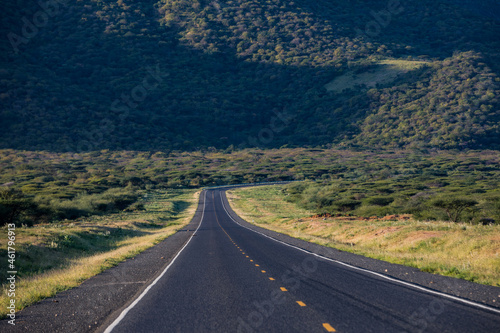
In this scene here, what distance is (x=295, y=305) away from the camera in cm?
778

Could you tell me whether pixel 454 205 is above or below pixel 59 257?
below

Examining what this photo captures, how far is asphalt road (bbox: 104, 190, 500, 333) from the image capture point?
646 cm

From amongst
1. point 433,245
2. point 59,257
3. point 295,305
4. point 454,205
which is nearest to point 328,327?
point 295,305

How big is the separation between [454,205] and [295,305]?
29.1m

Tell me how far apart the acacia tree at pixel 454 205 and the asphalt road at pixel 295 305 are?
23.4 metres

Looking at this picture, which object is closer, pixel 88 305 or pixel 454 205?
pixel 88 305

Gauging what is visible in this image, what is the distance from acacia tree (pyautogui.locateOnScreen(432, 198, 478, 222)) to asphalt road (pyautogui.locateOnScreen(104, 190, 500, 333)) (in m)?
23.4

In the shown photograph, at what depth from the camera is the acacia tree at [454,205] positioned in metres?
30.6

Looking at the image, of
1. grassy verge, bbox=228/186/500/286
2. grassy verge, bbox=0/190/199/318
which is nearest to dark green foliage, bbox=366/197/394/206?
grassy verge, bbox=228/186/500/286

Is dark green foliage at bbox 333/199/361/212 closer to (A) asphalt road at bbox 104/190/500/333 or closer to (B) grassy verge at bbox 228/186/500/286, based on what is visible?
(B) grassy verge at bbox 228/186/500/286

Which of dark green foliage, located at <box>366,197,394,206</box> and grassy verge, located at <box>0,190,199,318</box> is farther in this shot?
dark green foliage, located at <box>366,197,394,206</box>

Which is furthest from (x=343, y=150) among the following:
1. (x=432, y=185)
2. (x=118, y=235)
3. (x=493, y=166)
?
(x=118, y=235)

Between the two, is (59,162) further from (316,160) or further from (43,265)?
(43,265)

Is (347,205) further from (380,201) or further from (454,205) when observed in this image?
(454,205)
